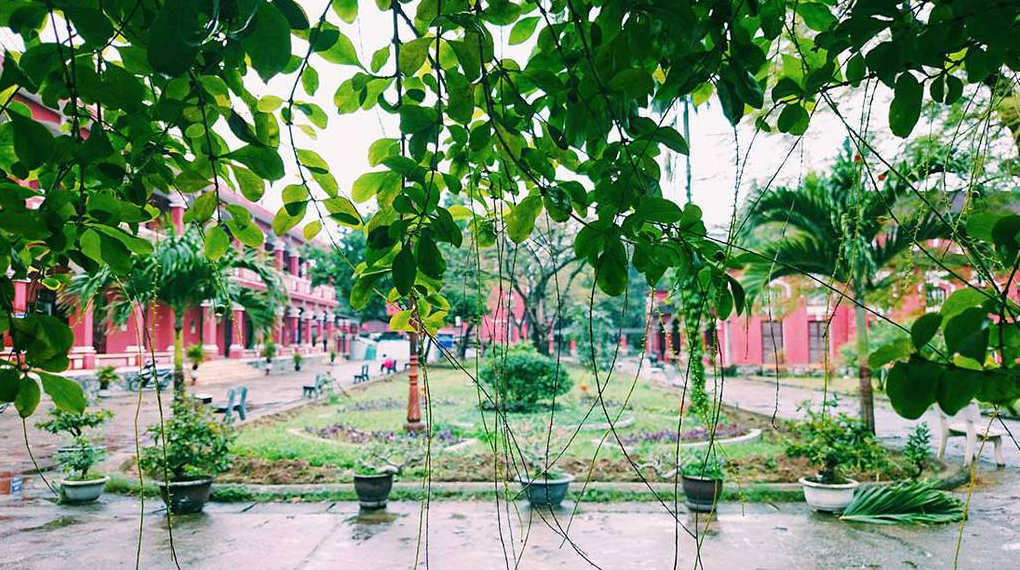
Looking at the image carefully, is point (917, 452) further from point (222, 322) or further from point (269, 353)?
point (269, 353)

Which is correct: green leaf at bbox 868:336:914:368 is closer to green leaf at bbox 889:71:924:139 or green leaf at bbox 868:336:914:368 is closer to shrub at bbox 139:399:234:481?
green leaf at bbox 889:71:924:139

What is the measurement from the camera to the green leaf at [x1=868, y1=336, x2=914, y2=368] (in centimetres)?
88

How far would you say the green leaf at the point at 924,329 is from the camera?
2.65 feet

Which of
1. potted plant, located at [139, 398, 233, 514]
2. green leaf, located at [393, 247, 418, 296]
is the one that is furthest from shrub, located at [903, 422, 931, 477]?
green leaf, located at [393, 247, 418, 296]

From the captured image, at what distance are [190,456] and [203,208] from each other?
5879 millimetres

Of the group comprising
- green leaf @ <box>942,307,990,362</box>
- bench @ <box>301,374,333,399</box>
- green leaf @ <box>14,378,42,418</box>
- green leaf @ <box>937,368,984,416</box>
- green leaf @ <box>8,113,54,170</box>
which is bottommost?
bench @ <box>301,374,333,399</box>

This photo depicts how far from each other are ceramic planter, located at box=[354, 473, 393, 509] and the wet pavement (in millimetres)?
104

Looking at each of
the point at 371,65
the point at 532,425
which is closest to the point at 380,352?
the point at 532,425

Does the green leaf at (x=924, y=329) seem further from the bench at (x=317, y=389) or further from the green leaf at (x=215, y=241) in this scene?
the bench at (x=317, y=389)

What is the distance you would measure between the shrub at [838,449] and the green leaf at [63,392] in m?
6.27

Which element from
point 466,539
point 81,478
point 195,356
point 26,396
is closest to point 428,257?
point 26,396

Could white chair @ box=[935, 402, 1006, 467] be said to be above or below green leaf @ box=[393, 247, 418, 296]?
below

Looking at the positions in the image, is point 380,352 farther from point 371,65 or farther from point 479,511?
point 371,65

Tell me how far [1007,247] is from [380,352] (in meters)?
43.2
